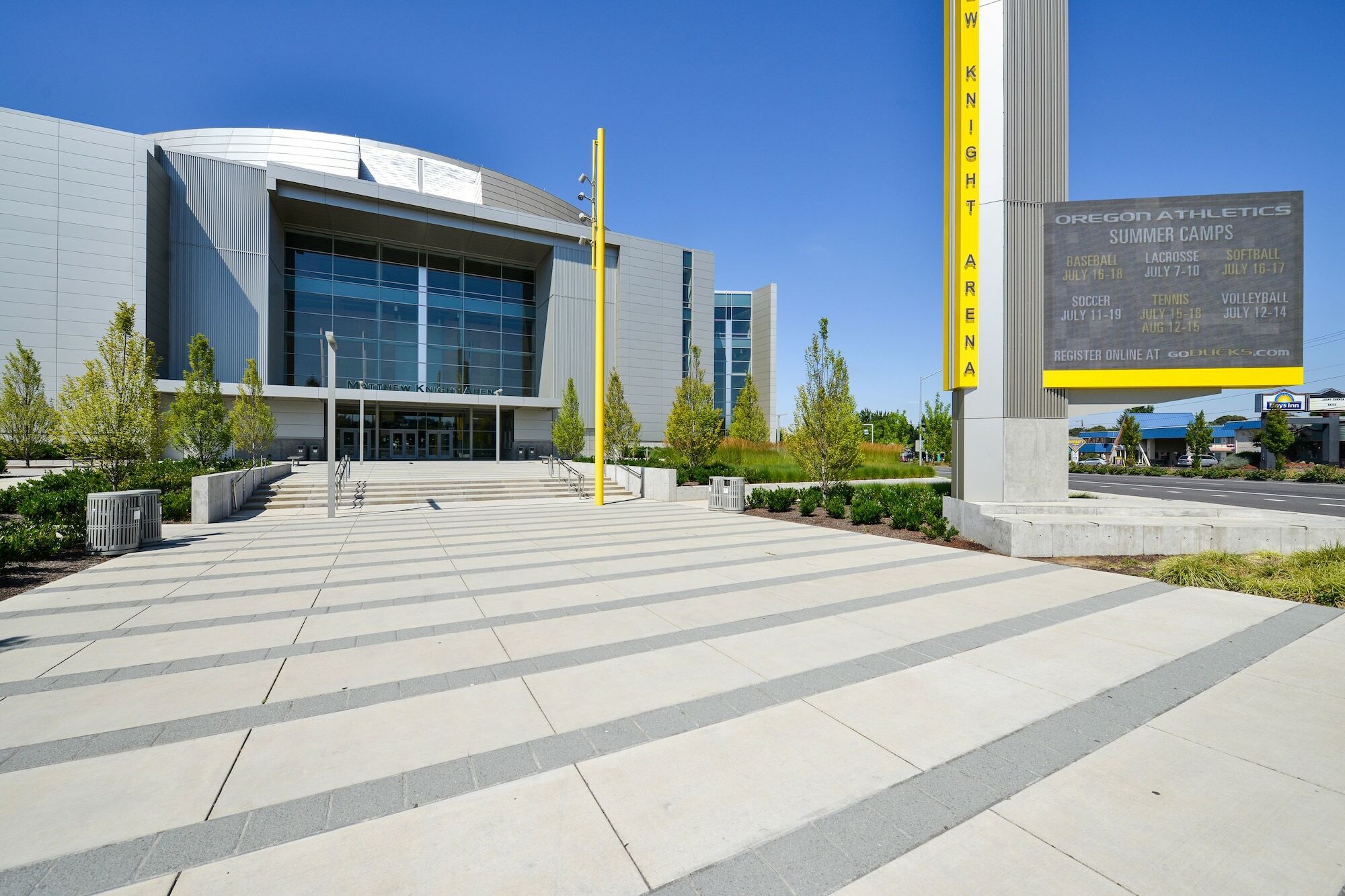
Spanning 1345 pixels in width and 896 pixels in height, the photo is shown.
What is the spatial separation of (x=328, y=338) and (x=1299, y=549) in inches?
859

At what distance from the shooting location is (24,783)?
Result: 322cm

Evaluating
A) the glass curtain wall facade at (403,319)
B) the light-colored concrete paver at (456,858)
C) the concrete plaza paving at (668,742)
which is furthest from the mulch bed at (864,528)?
the glass curtain wall facade at (403,319)

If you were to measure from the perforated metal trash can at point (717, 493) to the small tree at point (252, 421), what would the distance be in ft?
63.4

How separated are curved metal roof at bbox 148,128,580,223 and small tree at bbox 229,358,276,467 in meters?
21.1

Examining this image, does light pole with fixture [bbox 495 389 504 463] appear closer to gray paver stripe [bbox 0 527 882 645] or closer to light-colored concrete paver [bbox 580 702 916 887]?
gray paver stripe [bbox 0 527 882 645]

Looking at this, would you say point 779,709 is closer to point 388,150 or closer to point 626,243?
point 626,243

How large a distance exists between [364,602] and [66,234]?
38.0 metres

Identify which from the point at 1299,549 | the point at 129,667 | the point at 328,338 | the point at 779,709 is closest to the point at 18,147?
the point at 328,338

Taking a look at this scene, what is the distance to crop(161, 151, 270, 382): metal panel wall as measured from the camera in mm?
32719

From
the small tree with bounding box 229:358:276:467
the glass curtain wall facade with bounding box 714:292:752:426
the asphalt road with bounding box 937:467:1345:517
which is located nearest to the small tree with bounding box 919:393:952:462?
the asphalt road with bounding box 937:467:1345:517

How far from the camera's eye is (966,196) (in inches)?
516

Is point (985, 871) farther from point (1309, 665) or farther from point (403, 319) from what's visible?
point (403, 319)

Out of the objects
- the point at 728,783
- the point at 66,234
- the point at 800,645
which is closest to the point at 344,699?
the point at 728,783

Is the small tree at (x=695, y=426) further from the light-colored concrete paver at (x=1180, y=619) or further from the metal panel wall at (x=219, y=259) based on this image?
the metal panel wall at (x=219, y=259)
